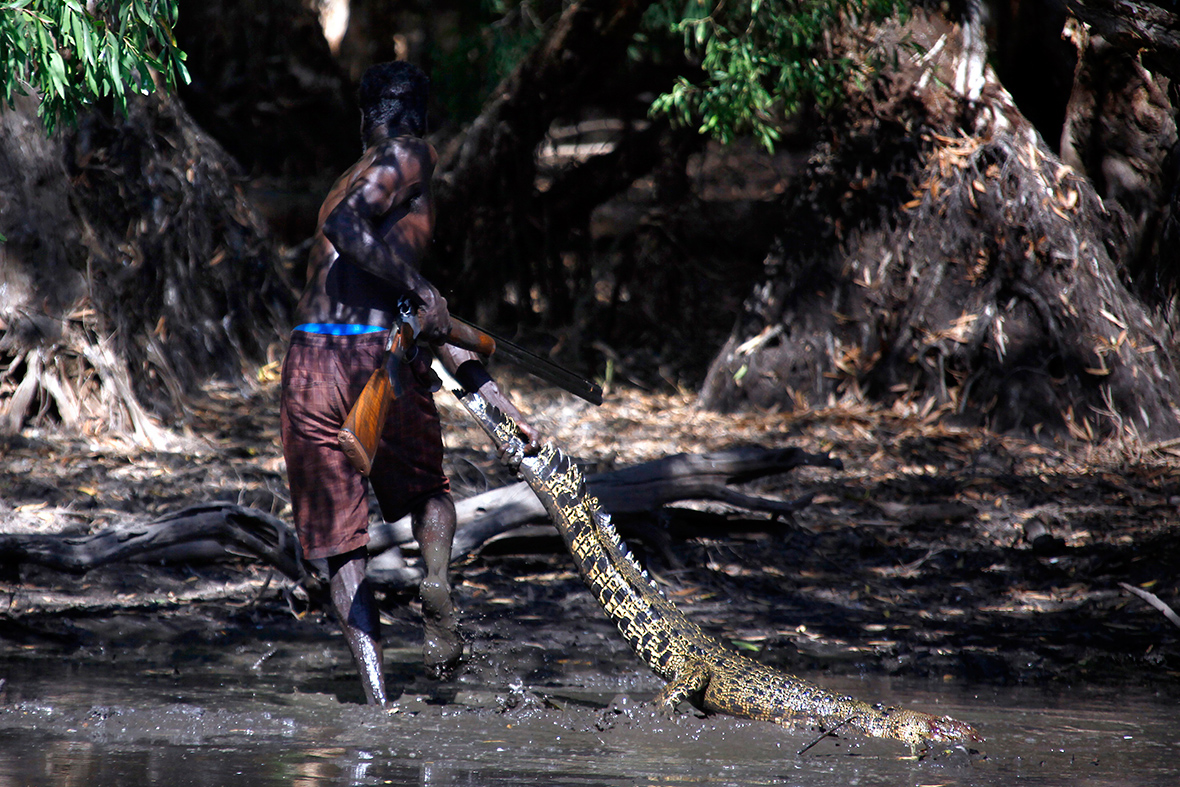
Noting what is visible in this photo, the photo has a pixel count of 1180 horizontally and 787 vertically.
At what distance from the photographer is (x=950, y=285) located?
9.30m

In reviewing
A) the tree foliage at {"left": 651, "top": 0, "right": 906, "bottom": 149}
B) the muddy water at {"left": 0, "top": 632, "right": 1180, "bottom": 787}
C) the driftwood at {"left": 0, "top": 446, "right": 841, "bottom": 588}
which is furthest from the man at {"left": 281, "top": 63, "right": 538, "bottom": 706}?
the tree foliage at {"left": 651, "top": 0, "right": 906, "bottom": 149}

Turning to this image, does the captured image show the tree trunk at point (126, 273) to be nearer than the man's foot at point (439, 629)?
No

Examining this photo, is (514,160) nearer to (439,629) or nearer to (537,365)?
(537,365)

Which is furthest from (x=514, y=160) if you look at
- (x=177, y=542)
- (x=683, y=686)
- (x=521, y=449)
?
(x=683, y=686)

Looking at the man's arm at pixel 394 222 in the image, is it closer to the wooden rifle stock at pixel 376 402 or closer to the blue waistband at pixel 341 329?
the wooden rifle stock at pixel 376 402

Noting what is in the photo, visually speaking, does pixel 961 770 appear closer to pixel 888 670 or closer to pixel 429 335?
pixel 888 670

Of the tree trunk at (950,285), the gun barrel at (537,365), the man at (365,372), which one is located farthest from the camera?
the tree trunk at (950,285)

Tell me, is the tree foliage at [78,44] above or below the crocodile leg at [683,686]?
above

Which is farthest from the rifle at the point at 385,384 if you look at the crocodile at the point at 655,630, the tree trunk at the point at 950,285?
the tree trunk at the point at 950,285

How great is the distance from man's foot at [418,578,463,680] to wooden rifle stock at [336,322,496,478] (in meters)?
0.47

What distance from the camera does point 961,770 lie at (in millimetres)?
3789

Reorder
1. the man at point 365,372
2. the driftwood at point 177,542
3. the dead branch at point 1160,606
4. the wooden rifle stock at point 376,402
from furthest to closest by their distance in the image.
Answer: the driftwood at point 177,542, the dead branch at point 1160,606, the man at point 365,372, the wooden rifle stock at point 376,402

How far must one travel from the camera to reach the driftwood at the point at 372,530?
18.2 feet

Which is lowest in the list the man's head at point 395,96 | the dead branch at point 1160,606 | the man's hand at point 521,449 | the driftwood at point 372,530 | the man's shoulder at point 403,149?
the dead branch at point 1160,606
